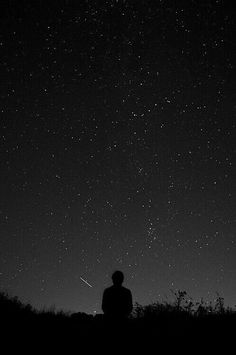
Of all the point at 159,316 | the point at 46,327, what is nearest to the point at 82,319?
the point at 46,327

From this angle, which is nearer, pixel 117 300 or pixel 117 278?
pixel 117 278

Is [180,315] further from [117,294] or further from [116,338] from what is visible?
[116,338]

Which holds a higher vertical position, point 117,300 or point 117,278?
point 117,278

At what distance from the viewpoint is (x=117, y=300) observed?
772 cm

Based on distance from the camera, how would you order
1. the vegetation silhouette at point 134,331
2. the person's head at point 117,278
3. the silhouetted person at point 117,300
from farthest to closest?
the silhouetted person at point 117,300
the person's head at point 117,278
the vegetation silhouette at point 134,331

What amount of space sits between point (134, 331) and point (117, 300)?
75 centimetres

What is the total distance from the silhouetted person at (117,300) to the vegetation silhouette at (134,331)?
0.24 m

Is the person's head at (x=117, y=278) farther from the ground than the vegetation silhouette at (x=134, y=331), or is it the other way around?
the person's head at (x=117, y=278)

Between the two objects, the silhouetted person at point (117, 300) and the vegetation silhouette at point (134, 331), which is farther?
the silhouetted person at point (117, 300)

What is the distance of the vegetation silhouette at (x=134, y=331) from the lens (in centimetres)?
610

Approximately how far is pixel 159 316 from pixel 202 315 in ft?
2.96

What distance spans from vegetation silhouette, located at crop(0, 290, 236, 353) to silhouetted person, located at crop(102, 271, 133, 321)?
0.24 meters

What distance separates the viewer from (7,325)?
7602mm

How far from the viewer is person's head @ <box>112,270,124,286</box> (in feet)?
24.8
